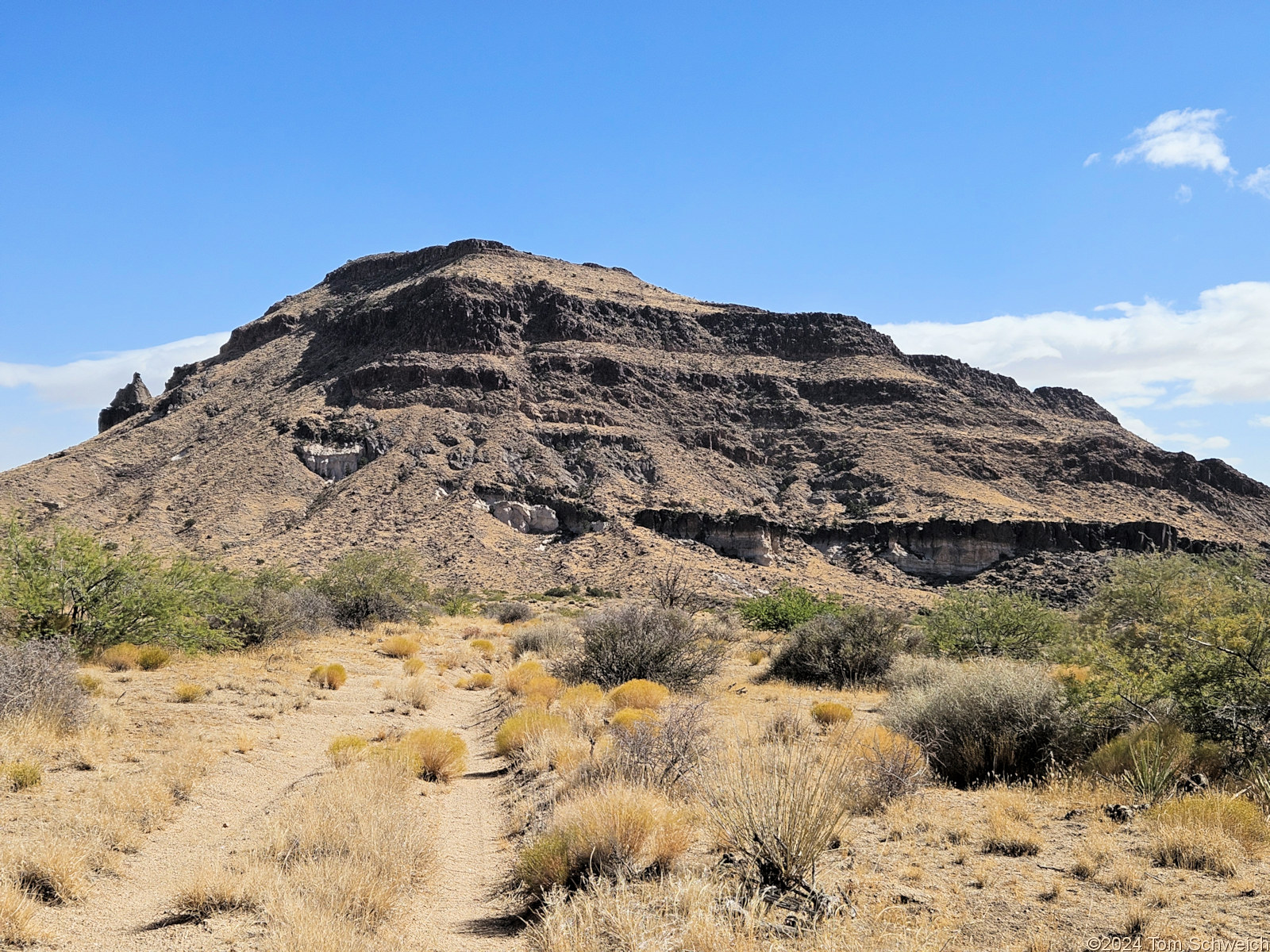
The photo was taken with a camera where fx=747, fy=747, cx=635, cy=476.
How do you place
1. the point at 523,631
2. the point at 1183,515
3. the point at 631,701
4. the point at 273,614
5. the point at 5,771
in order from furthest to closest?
the point at 1183,515, the point at 523,631, the point at 273,614, the point at 631,701, the point at 5,771

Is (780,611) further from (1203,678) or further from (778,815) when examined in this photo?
(778,815)

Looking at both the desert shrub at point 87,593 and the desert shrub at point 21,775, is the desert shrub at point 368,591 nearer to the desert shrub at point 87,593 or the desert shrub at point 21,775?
the desert shrub at point 87,593

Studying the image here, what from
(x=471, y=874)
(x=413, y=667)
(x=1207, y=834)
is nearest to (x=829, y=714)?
(x=1207, y=834)

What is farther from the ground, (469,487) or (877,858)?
(469,487)

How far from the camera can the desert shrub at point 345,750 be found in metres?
10.4

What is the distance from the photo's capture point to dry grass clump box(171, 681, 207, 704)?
1313cm

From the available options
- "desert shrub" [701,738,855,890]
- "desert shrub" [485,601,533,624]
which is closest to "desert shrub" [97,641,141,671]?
"desert shrub" [701,738,855,890]

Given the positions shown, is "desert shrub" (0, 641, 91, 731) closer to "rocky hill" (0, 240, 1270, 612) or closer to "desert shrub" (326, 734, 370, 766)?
"desert shrub" (326, 734, 370, 766)

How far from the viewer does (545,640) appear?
23.7 metres

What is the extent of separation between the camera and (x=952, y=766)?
31.2ft

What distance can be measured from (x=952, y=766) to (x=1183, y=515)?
283 feet

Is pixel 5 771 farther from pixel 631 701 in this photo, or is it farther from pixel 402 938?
pixel 631 701

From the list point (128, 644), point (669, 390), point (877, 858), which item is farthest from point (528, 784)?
point (669, 390)

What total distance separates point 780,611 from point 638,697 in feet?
56.1
